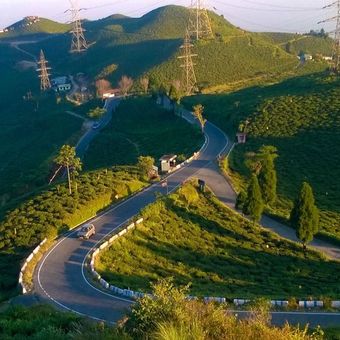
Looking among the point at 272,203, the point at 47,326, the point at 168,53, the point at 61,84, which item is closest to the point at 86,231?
the point at 47,326

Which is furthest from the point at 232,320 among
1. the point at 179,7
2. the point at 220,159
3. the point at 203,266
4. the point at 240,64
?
the point at 179,7

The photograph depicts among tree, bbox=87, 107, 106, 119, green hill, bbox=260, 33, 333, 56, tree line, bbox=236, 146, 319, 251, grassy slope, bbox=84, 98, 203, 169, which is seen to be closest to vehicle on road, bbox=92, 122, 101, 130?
grassy slope, bbox=84, 98, 203, 169

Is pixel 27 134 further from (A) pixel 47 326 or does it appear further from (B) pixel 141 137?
(A) pixel 47 326

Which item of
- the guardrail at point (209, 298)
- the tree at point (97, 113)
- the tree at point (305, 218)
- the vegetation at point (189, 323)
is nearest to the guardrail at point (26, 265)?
the guardrail at point (209, 298)

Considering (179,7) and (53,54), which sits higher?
(179,7)

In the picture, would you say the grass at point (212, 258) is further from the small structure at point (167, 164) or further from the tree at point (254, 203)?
the small structure at point (167, 164)

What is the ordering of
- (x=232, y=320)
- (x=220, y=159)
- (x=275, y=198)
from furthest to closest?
(x=220, y=159)
(x=275, y=198)
(x=232, y=320)

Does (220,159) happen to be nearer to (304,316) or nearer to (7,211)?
(7,211)
